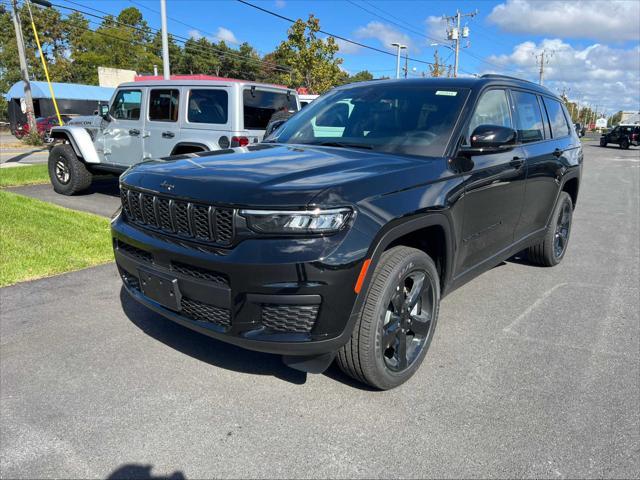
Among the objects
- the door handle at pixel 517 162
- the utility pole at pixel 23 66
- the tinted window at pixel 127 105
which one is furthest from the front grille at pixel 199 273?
the utility pole at pixel 23 66

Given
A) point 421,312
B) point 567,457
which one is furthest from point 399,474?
point 421,312

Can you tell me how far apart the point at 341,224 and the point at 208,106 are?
5743mm

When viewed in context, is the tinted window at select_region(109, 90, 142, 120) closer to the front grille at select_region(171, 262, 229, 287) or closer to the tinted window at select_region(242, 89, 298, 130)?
the tinted window at select_region(242, 89, 298, 130)

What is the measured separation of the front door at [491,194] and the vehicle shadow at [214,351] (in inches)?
Answer: 55.9

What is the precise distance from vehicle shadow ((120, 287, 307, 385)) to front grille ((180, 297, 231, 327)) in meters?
0.69

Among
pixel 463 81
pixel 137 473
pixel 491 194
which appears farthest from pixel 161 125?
pixel 137 473

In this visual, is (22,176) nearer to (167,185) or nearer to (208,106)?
(208,106)

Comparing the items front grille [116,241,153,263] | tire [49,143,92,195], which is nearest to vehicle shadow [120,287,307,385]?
front grille [116,241,153,263]

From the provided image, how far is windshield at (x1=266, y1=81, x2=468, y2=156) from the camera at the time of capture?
3.35m

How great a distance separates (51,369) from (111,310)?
984 millimetres

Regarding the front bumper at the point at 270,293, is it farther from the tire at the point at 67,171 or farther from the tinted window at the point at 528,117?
the tire at the point at 67,171

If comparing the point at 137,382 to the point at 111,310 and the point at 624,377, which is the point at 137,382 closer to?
the point at 111,310

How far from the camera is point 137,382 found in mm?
3014

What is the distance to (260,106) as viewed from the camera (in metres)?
7.61
